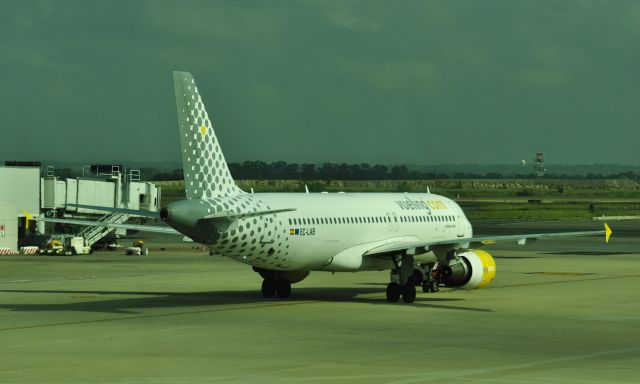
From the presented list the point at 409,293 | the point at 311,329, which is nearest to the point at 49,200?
the point at 409,293

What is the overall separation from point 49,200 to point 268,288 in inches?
1584

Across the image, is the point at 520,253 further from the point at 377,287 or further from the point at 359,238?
the point at 359,238

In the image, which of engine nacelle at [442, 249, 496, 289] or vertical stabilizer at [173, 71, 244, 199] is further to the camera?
engine nacelle at [442, 249, 496, 289]

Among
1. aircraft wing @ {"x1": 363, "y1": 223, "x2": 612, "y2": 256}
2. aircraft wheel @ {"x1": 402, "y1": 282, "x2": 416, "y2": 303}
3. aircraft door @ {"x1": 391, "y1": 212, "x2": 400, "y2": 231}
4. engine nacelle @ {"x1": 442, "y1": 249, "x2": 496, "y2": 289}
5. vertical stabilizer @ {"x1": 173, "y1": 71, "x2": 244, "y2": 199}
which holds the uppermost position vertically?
vertical stabilizer @ {"x1": 173, "y1": 71, "x2": 244, "y2": 199}

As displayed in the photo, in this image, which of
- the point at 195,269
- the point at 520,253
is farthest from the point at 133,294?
the point at 520,253

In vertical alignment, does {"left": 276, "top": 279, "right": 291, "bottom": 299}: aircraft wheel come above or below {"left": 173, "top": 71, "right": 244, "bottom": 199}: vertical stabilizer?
below

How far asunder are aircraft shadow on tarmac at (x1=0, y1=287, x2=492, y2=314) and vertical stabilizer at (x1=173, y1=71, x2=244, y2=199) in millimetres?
4843

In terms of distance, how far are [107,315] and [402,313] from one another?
32.6ft

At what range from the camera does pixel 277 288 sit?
46438 millimetres

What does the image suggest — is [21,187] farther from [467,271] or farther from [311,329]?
[311,329]

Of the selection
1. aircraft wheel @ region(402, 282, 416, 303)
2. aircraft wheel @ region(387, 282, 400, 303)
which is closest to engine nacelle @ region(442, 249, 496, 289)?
aircraft wheel @ region(402, 282, 416, 303)

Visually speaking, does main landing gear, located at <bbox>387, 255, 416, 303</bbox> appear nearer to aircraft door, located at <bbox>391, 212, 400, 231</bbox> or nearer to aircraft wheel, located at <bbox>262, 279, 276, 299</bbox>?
aircraft door, located at <bbox>391, 212, 400, 231</bbox>

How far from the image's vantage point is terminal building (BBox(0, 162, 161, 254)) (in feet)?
261

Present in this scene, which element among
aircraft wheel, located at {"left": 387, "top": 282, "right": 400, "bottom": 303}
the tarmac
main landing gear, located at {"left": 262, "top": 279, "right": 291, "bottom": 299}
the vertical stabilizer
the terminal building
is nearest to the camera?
the tarmac
